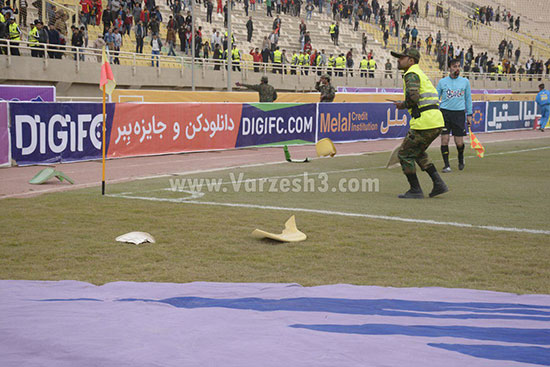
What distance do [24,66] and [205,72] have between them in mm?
10438

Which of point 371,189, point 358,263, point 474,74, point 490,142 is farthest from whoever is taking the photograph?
point 474,74

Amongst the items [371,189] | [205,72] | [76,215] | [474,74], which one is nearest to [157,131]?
[371,189]

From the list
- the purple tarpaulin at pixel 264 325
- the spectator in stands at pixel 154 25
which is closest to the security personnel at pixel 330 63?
the spectator in stands at pixel 154 25

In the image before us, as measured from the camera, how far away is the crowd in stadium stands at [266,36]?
94.1ft

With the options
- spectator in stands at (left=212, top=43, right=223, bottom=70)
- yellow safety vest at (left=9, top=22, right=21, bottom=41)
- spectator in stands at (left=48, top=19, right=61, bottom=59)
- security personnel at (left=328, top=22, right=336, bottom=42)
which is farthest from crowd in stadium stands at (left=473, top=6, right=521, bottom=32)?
yellow safety vest at (left=9, top=22, right=21, bottom=41)

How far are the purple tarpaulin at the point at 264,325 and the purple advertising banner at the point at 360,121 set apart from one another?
18060mm

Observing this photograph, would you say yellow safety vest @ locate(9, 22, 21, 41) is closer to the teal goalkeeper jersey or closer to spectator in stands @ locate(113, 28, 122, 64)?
spectator in stands @ locate(113, 28, 122, 64)

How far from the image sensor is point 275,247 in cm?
732

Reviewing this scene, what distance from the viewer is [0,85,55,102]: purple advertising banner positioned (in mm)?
19623

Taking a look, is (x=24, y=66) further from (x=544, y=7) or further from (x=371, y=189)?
(x=544, y=7)

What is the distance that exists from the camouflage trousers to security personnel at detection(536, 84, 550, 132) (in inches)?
912

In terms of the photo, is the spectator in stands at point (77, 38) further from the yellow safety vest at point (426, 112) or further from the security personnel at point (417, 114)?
the yellow safety vest at point (426, 112)

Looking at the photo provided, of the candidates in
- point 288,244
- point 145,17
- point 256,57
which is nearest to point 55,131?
point 288,244

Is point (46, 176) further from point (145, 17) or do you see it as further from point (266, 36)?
point (266, 36)
